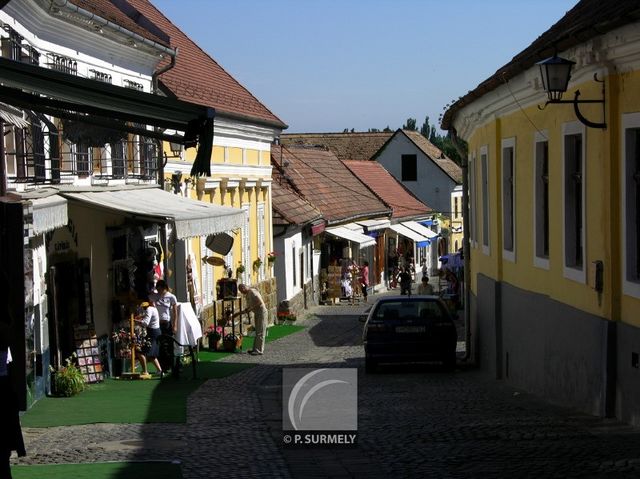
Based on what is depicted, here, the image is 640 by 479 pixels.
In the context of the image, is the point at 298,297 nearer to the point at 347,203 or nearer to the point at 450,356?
the point at 347,203

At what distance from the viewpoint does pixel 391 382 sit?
19953 mm

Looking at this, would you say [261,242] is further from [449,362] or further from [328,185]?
[328,185]

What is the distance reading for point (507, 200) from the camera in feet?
64.6

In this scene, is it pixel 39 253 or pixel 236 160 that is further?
pixel 236 160

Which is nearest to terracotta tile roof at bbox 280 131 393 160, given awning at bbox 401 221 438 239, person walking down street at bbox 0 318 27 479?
awning at bbox 401 221 438 239

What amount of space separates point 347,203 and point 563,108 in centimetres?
3874

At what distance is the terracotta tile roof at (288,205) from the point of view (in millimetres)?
40375

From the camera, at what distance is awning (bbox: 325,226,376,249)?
47719mm

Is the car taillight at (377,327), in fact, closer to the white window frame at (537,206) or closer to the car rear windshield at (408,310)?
the car rear windshield at (408,310)

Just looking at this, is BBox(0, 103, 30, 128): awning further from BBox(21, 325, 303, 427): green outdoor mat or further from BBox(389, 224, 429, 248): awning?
BBox(389, 224, 429, 248): awning

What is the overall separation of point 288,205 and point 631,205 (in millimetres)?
30443

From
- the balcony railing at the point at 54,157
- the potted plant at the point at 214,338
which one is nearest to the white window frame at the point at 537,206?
the balcony railing at the point at 54,157

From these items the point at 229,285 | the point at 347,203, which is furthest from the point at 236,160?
the point at 347,203

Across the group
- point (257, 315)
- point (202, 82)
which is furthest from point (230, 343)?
point (202, 82)
